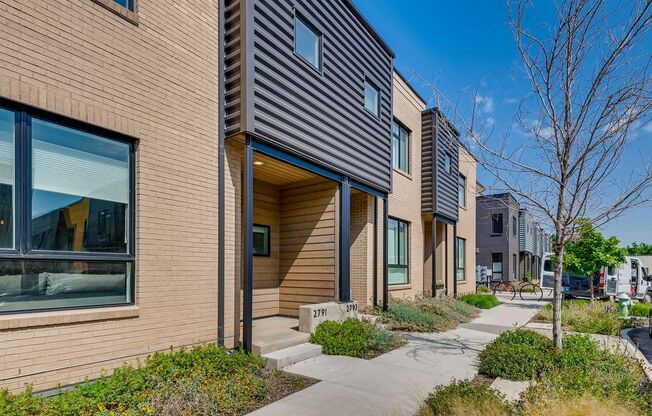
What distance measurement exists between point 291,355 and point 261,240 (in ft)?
13.0

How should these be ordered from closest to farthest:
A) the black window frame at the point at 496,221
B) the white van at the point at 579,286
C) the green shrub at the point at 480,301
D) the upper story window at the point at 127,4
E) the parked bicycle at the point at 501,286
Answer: the upper story window at the point at 127,4, the green shrub at the point at 480,301, the white van at the point at 579,286, the parked bicycle at the point at 501,286, the black window frame at the point at 496,221

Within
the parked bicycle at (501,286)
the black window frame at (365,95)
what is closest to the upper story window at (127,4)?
the black window frame at (365,95)

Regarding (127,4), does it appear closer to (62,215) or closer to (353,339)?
(62,215)

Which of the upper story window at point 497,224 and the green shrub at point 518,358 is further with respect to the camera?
the upper story window at point 497,224

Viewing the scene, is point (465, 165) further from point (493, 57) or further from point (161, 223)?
point (161, 223)

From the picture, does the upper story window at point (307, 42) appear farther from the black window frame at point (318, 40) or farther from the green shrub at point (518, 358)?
the green shrub at point (518, 358)

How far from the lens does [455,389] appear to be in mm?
4562

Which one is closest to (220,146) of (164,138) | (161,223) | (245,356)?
(164,138)

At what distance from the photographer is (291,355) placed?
641 centimetres

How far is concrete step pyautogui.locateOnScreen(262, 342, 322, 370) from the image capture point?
20.1 feet

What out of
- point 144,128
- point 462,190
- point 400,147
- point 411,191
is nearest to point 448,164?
point 411,191

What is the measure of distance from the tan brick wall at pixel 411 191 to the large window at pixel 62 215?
8.67 metres

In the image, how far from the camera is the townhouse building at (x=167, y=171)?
4.20 m

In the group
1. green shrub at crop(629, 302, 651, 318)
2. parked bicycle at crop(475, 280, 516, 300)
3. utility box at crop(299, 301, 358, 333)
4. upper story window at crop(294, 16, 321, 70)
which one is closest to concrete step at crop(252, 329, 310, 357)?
utility box at crop(299, 301, 358, 333)
